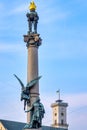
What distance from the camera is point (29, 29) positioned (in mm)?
35969

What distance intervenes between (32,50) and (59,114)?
82.6 meters

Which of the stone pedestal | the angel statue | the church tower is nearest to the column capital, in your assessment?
the stone pedestal

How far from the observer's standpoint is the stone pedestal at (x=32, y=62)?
33688 millimetres

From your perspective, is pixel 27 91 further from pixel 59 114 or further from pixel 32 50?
pixel 59 114

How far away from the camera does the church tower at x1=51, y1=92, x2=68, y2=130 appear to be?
115 metres

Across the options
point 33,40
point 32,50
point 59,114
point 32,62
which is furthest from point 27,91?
point 59,114

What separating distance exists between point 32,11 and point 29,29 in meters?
1.50

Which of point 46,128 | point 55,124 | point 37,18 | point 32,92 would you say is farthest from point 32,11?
point 55,124

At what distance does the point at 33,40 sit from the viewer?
3484cm

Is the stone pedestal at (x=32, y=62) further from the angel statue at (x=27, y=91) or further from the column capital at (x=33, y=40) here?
the angel statue at (x=27, y=91)

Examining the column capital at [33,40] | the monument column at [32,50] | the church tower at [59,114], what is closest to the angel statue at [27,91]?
the monument column at [32,50]

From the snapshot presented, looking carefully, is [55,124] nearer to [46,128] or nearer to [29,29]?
Result: [46,128]

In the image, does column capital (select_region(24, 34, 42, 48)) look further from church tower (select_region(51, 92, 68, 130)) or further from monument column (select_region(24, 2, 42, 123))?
church tower (select_region(51, 92, 68, 130))

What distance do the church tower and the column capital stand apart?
264 feet
